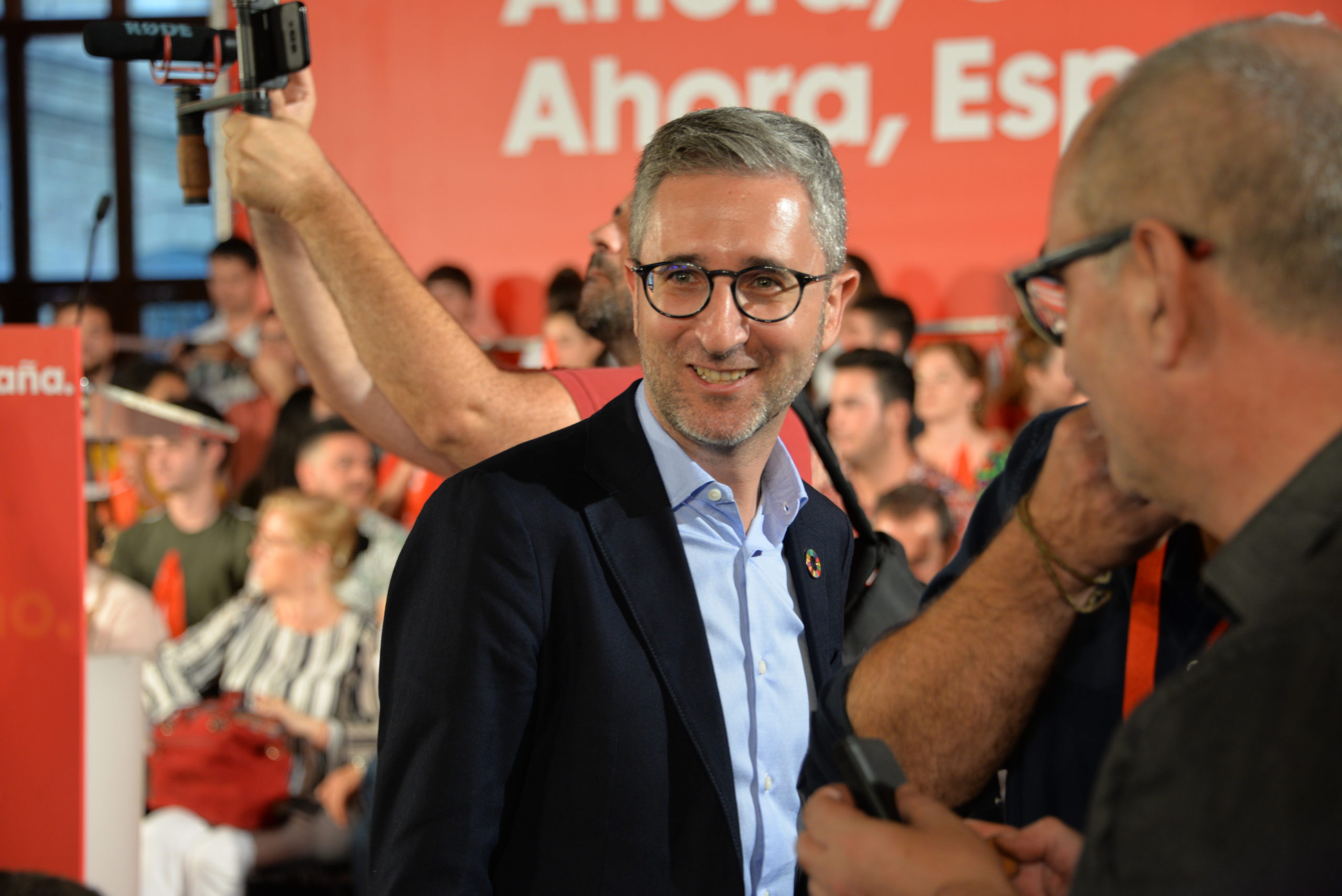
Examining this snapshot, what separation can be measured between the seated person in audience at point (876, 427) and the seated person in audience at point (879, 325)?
408mm

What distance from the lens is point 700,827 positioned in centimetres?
133

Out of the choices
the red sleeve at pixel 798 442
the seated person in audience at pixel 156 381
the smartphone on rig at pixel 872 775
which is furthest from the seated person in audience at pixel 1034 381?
the smartphone on rig at pixel 872 775

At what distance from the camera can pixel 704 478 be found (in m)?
Result: 1.51

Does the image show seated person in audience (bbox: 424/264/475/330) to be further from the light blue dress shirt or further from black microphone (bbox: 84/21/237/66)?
the light blue dress shirt

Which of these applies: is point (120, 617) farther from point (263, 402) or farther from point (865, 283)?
point (865, 283)

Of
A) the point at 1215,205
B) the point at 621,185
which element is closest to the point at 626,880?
the point at 1215,205

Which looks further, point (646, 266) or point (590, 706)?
point (646, 266)

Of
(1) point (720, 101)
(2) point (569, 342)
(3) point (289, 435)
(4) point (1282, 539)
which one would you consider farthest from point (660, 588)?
(1) point (720, 101)

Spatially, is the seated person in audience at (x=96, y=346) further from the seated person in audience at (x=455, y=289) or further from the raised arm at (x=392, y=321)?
the raised arm at (x=392, y=321)

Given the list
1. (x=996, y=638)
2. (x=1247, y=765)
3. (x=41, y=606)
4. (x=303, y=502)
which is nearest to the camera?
(x=1247, y=765)

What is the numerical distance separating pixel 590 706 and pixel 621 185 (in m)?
5.22

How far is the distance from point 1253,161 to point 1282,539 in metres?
0.25

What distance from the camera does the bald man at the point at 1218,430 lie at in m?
0.71

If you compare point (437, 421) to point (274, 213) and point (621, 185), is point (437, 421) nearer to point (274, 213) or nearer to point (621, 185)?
point (274, 213)
